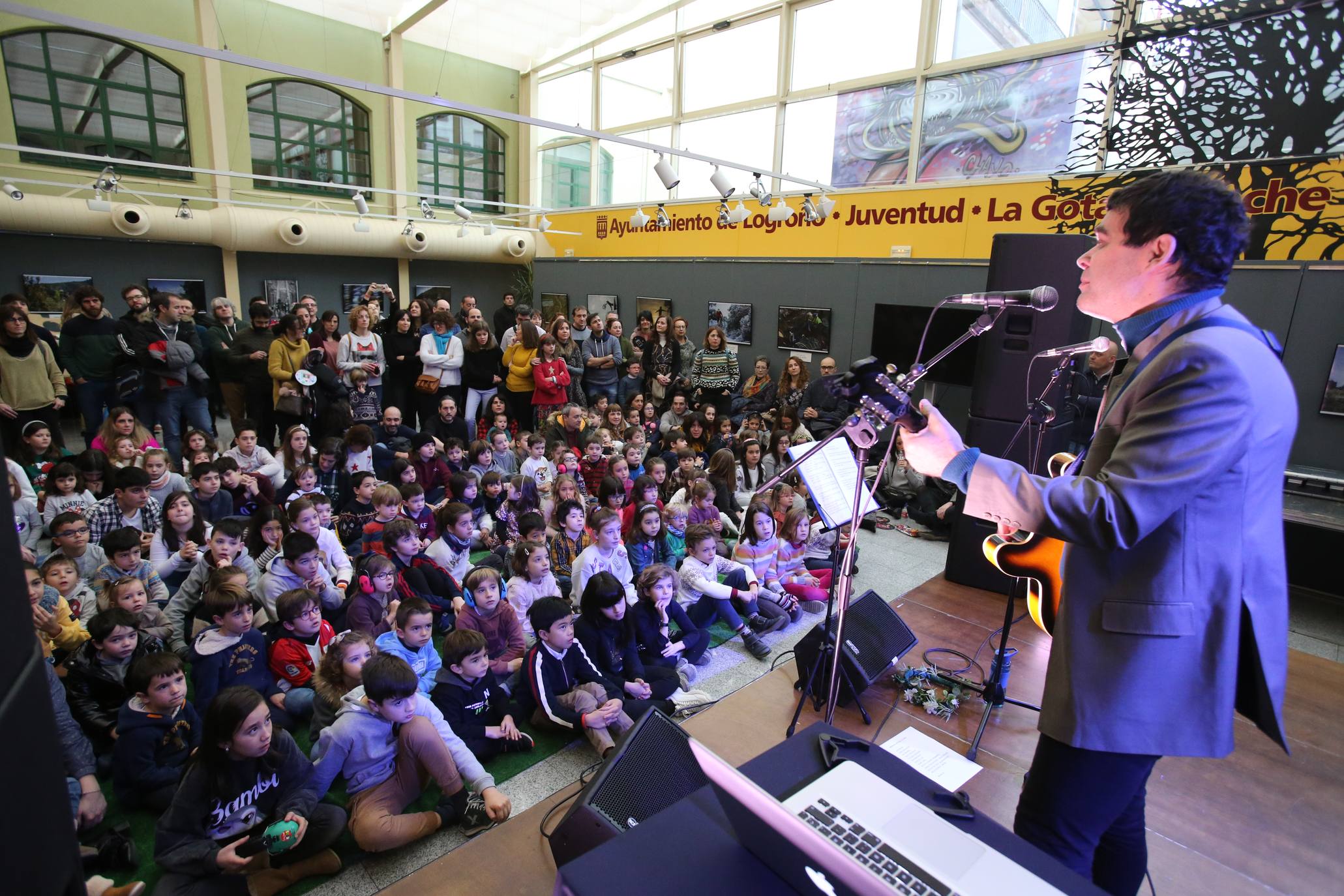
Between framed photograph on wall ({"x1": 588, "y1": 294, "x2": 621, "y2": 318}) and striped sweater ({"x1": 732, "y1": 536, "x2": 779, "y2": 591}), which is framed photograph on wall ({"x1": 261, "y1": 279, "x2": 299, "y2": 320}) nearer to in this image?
framed photograph on wall ({"x1": 588, "y1": 294, "x2": 621, "y2": 318})

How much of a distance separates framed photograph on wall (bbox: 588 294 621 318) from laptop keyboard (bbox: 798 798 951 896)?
9.86 meters

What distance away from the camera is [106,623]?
2898 mm

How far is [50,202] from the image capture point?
788cm

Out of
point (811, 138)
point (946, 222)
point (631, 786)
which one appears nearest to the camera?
point (631, 786)

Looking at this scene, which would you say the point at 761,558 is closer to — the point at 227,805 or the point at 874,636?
the point at 874,636

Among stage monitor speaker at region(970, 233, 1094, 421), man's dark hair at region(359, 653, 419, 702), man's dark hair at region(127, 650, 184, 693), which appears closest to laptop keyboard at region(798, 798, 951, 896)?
man's dark hair at region(359, 653, 419, 702)

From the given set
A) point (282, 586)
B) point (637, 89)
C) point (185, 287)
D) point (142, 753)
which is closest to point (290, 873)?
point (142, 753)

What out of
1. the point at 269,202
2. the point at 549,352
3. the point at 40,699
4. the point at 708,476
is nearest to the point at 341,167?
the point at 269,202

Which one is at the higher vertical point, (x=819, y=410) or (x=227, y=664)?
(x=819, y=410)

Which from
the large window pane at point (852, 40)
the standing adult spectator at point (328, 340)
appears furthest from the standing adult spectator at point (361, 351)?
the large window pane at point (852, 40)

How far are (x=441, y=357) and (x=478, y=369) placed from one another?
1.25 ft

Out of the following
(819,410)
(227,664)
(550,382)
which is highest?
(550,382)

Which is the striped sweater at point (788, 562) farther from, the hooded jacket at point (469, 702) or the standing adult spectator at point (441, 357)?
the standing adult spectator at point (441, 357)

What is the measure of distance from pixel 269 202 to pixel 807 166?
24.4ft
